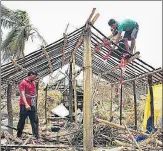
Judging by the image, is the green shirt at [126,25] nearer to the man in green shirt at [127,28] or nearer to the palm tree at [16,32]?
the man in green shirt at [127,28]

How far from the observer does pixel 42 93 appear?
60.3 ft

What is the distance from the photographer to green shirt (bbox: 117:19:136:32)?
23.8ft

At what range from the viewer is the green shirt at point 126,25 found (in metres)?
7.26

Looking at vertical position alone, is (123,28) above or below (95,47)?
above

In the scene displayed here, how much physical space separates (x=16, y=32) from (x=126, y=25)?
967 cm

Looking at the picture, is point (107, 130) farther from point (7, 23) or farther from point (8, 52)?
point (7, 23)

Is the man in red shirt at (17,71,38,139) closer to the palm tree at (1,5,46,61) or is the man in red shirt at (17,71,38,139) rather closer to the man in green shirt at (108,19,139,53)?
the man in green shirt at (108,19,139,53)

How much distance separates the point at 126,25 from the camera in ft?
24.3

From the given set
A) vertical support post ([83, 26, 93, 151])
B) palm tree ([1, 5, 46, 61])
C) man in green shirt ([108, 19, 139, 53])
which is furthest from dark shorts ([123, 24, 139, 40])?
palm tree ([1, 5, 46, 61])

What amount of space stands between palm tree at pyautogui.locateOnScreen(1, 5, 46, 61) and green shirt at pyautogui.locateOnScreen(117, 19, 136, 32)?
8.44 metres

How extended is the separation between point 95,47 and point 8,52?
954 centimetres

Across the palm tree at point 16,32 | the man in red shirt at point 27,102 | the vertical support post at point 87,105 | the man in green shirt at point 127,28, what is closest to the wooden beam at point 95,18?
the vertical support post at point 87,105

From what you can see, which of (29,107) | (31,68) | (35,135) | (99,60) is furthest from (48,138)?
(99,60)

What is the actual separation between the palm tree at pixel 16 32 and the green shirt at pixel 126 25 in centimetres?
844
